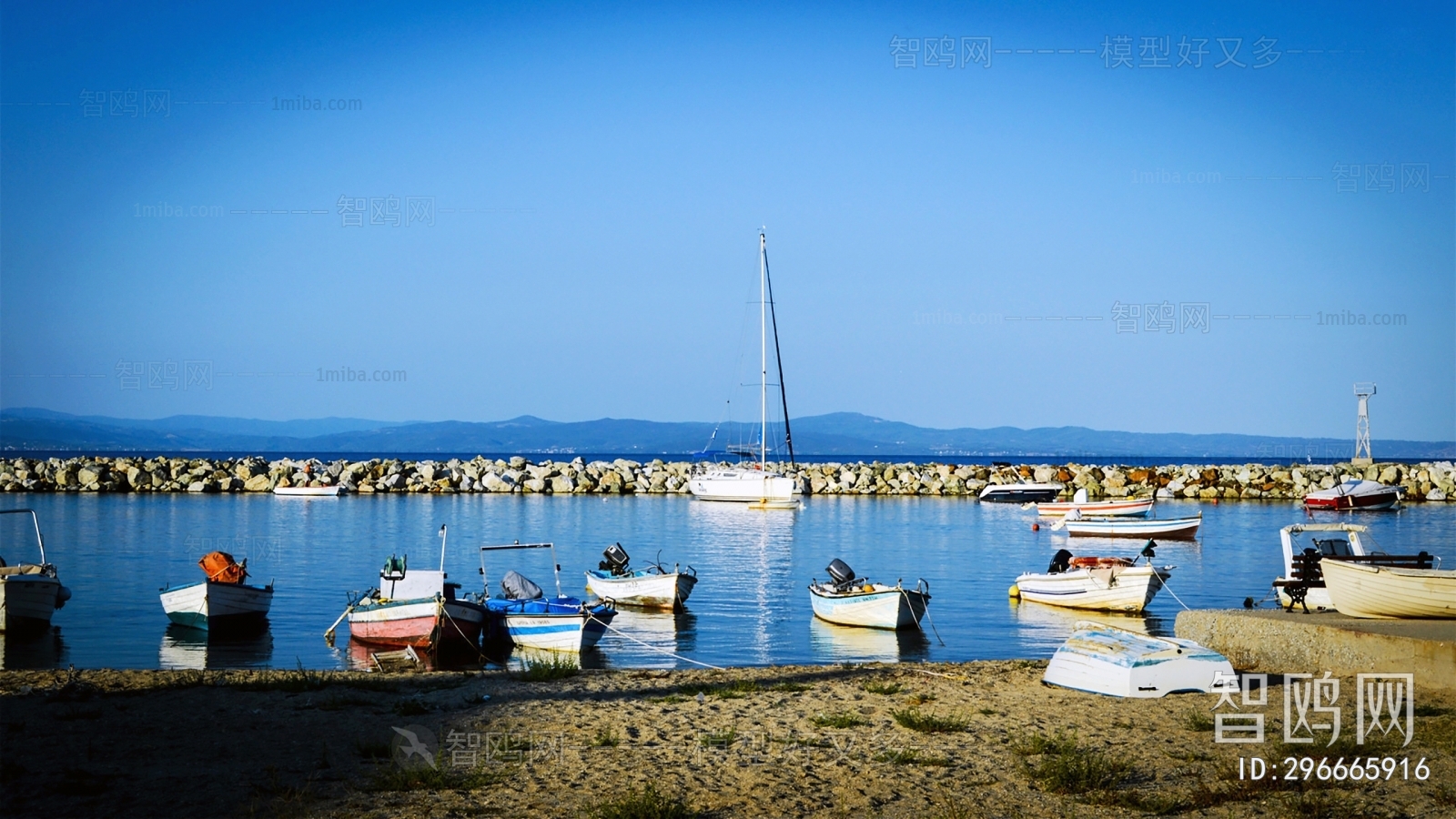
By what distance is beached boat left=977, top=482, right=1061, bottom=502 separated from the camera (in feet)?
224

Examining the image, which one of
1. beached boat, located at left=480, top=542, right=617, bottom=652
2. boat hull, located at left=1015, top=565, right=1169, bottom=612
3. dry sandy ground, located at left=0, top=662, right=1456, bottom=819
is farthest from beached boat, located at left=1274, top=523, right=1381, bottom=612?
beached boat, located at left=480, top=542, right=617, bottom=652

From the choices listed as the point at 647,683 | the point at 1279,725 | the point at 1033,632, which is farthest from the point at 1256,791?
the point at 1033,632

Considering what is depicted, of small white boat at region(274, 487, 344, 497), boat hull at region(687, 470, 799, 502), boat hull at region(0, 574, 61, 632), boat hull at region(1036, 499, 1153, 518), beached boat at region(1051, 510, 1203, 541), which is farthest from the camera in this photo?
small white boat at region(274, 487, 344, 497)

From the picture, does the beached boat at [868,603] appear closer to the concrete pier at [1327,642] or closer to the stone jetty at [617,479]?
the concrete pier at [1327,642]

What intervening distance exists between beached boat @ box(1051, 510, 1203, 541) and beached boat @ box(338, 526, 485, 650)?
31695 mm

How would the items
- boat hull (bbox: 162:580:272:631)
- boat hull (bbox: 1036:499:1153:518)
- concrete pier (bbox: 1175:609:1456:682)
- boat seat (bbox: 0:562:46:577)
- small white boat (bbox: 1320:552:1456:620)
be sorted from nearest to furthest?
concrete pier (bbox: 1175:609:1456:682)
small white boat (bbox: 1320:552:1456:620)
boat seat (bbox: 0:562:46:577)
boat hull (bbox: 162:580:272:631)
boat hull (bbox: 1036:499:1153:518)

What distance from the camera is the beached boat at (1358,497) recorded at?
194 ft

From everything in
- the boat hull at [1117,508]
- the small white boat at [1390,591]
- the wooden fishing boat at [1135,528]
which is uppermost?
the small white boat at [1390,591]

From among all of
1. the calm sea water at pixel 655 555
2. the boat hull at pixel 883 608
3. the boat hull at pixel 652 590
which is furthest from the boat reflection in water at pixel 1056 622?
the boat hull at pixel 652 590

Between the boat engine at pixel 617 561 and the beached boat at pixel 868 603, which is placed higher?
the boat engine at pixel 617 561

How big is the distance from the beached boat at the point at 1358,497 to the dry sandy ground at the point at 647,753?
54299 millimetres

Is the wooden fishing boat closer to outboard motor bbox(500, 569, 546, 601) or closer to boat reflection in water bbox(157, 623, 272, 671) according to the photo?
outboard motor bbox(500, 569, 546, 601)

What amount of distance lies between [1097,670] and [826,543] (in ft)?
93.0

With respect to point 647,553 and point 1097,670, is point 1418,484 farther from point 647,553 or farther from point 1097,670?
point 1097,670
